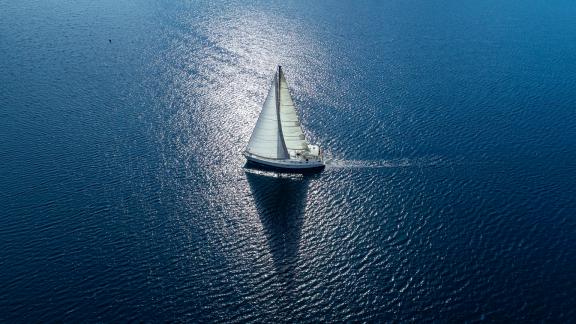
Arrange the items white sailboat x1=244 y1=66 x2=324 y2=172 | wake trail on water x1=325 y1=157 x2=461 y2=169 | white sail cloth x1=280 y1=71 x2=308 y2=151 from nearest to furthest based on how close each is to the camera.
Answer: white sailboat x1=244 y1=66 x2=324 y2=172
white sail cloth x1=280 y1=71 x2=308 y2=151
wake trail on water x1=325 y1=157 x2=461 y2=169

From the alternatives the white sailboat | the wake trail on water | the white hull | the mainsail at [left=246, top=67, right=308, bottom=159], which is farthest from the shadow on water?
the wake trail on water

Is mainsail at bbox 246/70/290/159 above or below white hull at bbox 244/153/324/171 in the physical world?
above

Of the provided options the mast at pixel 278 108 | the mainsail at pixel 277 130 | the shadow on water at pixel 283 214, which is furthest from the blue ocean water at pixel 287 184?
the mast at pixel 278 108

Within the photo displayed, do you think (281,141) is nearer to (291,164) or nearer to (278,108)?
(291,164)

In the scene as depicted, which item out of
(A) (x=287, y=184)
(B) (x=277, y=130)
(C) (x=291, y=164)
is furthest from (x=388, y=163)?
(B) (x=277, y=130)

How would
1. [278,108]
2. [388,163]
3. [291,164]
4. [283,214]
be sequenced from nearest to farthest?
[283,214] < [278,108] < [291,164] < [388,163]

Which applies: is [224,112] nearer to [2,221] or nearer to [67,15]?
[2,221]

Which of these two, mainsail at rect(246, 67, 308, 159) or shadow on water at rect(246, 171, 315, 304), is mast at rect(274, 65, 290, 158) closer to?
mainsail at rect(246, 67, 308, 159)
